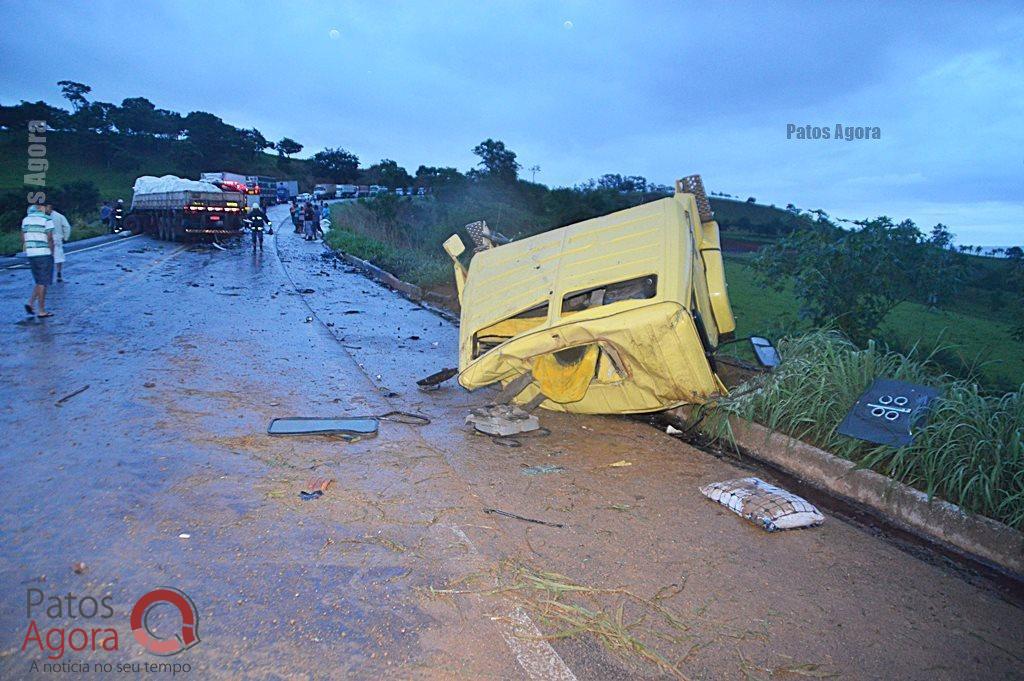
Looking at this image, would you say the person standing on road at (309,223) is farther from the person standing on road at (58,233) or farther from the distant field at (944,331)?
the distant field at (944,331)

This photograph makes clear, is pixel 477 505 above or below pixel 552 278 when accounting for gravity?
below

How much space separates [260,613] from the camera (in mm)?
2734

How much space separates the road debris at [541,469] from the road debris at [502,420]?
0.66 meters

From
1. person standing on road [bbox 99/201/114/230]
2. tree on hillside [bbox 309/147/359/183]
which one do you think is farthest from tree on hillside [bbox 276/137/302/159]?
person standing on road [bbox 99/201/114/230]

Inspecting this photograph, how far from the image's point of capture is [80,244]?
2183cm

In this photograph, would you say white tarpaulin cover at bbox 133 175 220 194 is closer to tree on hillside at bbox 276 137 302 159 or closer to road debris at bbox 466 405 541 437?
road debris at bbox 466 405 541 437

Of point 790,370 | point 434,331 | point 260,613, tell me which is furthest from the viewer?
point 434,331

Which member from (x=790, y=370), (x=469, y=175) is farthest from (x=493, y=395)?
(x=469, y=175)

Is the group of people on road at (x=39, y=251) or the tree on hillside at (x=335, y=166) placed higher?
the tree on hillside at (x=335, y=166)

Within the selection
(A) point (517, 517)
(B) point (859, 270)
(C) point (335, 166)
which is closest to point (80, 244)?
(A) point (517, 517)

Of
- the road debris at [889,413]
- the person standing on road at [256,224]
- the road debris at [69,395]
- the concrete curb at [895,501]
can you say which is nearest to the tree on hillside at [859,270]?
the road debris at [889,413]

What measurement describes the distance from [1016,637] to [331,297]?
12.1m

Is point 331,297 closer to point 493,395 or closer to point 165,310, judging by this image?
point 165,310

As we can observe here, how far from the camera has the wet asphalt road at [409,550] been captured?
103 inches
